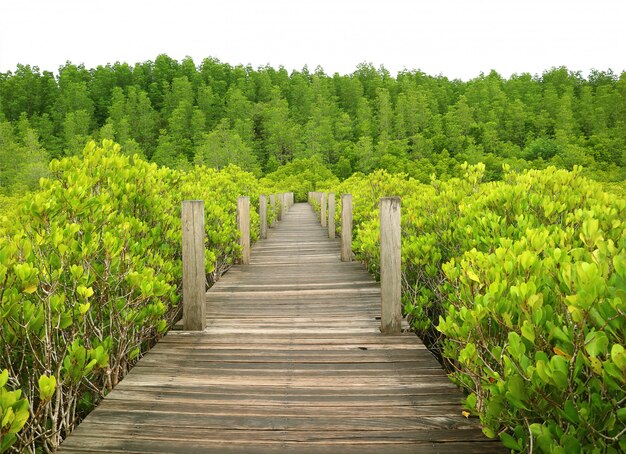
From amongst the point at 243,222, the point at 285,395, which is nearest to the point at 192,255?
the point at 285,395

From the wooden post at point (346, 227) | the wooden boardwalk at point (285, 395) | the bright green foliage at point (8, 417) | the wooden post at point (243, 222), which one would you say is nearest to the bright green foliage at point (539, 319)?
the wooden boardwalk at point (285, 395)

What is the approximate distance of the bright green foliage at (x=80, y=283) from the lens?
2.57 metres

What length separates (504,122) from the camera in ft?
266

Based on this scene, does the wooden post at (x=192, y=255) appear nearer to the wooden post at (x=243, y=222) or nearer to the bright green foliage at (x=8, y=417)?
the bright green foliage at (x=8, y=417)

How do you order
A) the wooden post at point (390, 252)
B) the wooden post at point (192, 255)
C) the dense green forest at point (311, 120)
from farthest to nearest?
the dense green forest at point (311, 120) → the wooden post at point (192, 255) → the wooden post at point (390, 252)

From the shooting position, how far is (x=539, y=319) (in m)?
2.05

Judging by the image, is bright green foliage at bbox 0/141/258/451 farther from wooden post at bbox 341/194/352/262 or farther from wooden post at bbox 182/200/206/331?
wooden post at bbox 341/194/352/262

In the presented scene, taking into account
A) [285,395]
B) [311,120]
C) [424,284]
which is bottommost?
[285,395]

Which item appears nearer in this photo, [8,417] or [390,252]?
[8,417]

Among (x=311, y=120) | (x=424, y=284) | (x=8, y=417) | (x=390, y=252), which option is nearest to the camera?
(x=8, y=417)

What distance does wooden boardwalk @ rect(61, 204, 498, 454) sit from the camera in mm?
2641

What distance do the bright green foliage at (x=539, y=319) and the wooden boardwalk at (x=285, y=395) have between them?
35 centimetres

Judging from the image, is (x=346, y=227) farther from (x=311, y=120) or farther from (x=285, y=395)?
(x=311, y=120)

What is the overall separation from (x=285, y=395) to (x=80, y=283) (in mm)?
1641
